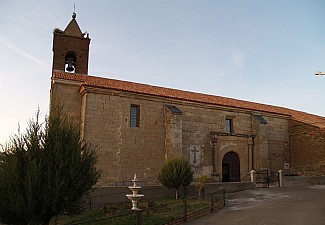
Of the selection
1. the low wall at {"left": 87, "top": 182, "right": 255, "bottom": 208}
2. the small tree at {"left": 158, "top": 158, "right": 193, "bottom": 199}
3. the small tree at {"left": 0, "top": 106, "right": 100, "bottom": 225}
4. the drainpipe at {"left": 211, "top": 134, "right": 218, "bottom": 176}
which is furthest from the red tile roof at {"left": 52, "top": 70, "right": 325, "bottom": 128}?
the small tree at {"left": 0, "top": 106, "right": 100, "bottom": 225}

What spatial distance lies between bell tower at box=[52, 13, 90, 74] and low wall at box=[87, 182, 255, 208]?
27.7ft

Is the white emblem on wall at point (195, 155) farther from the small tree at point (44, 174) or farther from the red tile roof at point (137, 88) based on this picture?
the small tree at point (44, 174)

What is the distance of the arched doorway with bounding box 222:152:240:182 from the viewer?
21055 millimetres

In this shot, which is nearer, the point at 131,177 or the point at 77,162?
the point at 77,162

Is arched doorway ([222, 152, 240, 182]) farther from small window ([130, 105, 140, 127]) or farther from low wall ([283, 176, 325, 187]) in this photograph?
small window ([130, 105, 140, 127])

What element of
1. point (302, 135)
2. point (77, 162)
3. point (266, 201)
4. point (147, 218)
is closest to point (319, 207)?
point (266, 201)

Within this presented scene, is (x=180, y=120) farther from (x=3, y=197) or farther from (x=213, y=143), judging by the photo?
(x=3, y=197)

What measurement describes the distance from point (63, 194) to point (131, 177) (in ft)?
32.2

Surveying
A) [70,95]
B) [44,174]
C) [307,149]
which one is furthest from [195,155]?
[44,174]

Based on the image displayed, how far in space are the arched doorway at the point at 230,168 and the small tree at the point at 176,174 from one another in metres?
6.05

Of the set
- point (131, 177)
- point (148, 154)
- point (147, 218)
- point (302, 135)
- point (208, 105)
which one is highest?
point (208, 105)

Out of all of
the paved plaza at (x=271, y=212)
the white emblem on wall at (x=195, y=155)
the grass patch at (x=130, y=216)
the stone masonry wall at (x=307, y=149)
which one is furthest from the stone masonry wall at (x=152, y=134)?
the paved plaza at (x=271, y=212)

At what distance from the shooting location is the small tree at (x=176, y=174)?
1538 centimetres

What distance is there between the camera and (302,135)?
23672 millimetres
